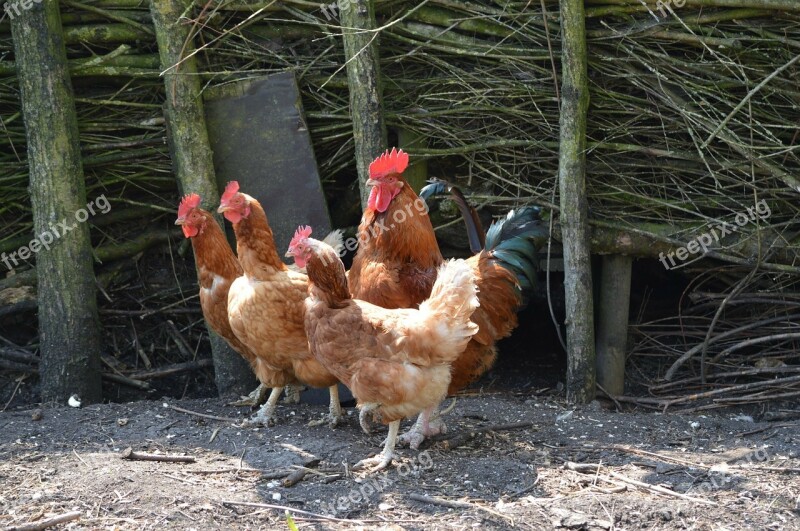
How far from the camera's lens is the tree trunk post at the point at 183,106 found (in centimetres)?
561

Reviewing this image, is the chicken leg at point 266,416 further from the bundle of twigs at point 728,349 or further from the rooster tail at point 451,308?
the bundle of twigs at point 728,349

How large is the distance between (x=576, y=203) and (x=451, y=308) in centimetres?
176

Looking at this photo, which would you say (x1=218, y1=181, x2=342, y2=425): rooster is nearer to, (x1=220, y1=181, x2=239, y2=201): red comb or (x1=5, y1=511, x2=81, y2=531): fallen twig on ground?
(x1=220, y1=181, x2=239, y2=201): red comb

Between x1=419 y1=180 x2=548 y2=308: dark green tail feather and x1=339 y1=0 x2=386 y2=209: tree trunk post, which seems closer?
x1=419 y1=180 x2=548 y2=308: dark green tail feather

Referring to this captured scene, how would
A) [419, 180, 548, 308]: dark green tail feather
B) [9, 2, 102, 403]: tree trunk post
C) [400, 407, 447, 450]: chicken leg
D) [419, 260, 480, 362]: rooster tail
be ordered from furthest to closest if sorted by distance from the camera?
[9, 2, 102, 403]: tree trunk post < [419, 180, 548, 308]: dark green tail feather < [400, 407, 447, 450]: chicken leg < [419, 260, 480, 362]: rooster tail

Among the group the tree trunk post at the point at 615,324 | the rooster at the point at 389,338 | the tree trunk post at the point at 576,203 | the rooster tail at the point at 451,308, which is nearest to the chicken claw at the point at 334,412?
the rooster at the point at 389,338

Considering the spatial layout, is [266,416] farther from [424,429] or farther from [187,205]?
[187,205]

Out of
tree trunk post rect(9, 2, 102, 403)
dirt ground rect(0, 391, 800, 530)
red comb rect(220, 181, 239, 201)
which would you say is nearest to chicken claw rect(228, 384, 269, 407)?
dirt ground rect(0, 391, 800, 530)

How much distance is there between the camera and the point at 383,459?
4520 mm

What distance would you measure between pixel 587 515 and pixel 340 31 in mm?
3721

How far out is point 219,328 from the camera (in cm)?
562

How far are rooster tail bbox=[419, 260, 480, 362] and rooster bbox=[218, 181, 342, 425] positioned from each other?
109cm

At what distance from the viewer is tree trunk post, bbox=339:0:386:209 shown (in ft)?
18.1

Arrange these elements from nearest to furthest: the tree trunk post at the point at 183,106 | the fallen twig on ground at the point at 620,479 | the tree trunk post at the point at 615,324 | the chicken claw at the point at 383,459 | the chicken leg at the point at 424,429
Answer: the fallen twig on ground at the point at 620,479 < the chicken claw at the point at 383,459 < the chicken leg at the point at 424,429 < the tree trunk post at the point at 183,106 < the tree trunk post at the point at 615,324
